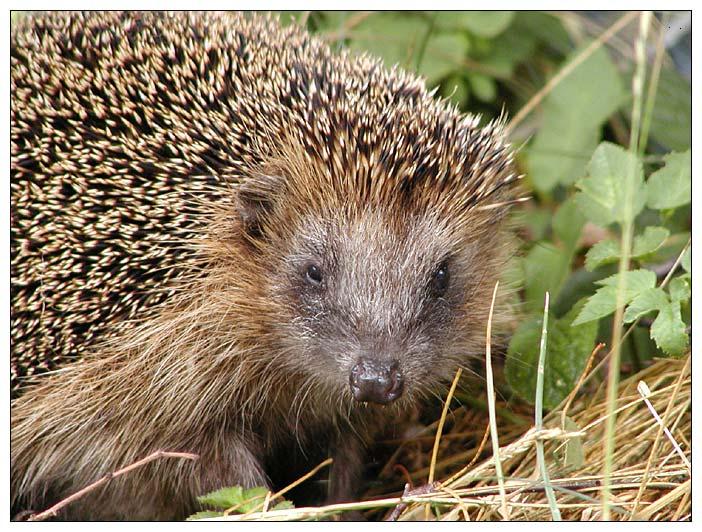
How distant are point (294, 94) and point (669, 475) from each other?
5.70 feet

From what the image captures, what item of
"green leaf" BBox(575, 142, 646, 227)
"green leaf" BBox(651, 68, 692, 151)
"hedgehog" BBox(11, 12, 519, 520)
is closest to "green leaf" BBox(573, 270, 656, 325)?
"green leaf" BBox(575, 142, 646, 227)

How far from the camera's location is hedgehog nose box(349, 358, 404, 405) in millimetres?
2742

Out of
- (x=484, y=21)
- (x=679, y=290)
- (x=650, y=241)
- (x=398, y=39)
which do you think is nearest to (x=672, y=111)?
(x=484, y=21)

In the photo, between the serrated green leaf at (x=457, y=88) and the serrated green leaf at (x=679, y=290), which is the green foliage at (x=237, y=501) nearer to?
the serrated green leaf at (x=679, y=290)

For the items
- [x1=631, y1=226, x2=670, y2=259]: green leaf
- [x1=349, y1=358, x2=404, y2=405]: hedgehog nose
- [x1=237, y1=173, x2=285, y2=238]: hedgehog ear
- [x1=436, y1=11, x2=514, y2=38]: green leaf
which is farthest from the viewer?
[x1=436, y1=11, x2=514, y2=38]: green leaf

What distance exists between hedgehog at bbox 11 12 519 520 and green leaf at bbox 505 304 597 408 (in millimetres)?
200

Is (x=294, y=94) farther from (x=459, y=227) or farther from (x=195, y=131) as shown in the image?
(x=459, y=227)

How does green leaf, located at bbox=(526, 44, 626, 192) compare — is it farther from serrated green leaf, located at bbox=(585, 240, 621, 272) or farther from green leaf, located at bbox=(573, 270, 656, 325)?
green leaf, located at bbox=(573, 270, 656, 325)

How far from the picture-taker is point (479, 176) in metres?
3.24

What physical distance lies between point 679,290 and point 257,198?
57.0 inches

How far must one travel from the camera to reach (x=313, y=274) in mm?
3043

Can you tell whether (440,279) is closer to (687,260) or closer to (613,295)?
(613,295)
